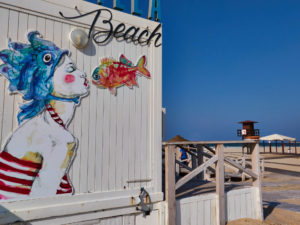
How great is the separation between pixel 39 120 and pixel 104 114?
116 cm

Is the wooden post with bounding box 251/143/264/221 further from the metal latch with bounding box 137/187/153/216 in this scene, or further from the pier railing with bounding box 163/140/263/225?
the metal latch with bounding box 137/187/153/216

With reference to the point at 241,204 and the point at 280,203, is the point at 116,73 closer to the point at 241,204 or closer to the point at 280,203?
the point at 241,204

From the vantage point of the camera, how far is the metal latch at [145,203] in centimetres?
519

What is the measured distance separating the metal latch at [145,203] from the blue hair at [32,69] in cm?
247

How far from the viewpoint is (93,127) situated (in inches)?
190

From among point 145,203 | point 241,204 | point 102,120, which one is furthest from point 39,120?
point 241,204

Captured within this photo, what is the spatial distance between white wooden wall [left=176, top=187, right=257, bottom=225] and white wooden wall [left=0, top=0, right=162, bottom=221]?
70 cm

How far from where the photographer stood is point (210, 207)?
612 centimetres

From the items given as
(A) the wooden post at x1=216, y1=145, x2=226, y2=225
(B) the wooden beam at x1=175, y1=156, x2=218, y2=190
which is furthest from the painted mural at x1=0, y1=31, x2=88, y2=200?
(A) the wooden post at x1=216, y1=145, x2=226, y2=225

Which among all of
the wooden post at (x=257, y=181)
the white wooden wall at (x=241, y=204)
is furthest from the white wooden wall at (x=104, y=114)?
the wooden post at (x=257, y=181)

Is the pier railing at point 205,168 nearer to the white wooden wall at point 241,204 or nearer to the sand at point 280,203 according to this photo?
the white wooden wall at point 241,204

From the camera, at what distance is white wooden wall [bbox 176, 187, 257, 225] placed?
Answer: 568 cm

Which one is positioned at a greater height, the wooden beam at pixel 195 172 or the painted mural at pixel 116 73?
the painted mural at pixel 116 73

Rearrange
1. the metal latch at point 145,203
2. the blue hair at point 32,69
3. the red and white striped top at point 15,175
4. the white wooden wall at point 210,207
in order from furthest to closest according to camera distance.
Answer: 1. the white wooden wall at point 210,207
2. the metal latch at point 145,203
3. the blue hair at point 32,69
4. the red and white striped top at point 15,175
